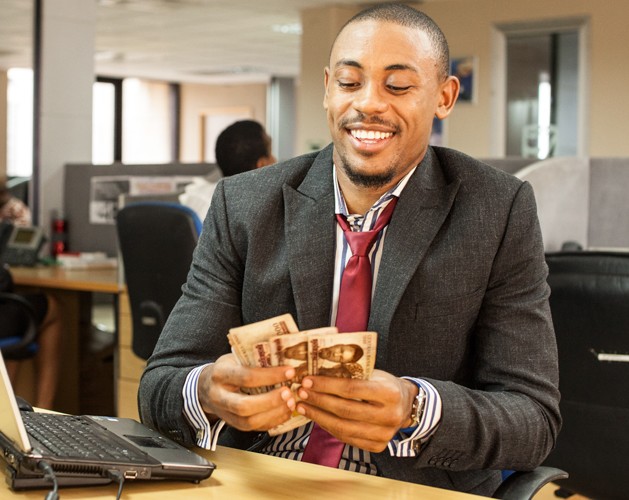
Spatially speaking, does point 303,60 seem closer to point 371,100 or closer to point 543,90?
point 543,90

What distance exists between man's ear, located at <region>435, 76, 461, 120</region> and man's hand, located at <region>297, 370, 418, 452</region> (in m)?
0.53

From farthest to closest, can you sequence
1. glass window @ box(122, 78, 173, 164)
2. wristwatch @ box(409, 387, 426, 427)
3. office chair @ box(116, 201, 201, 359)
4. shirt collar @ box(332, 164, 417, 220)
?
glass window @ box(122, 78, 173, 164) → office chair @ box(116, 201, 201, 359) → shirt collar @ box(332, 164, 417, 220) → wristwatch @ box(409, 387, 426, 427)

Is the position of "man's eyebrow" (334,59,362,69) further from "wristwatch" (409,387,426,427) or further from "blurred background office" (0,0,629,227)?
"blurred background office" (0,0,629,227)

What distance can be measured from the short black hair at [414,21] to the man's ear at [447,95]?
0.06ft

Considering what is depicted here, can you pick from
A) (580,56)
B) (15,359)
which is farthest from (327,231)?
(580,56)

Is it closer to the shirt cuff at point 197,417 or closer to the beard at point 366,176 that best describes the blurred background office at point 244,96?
the beard at point 366,176

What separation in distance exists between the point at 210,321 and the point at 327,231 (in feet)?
0.73

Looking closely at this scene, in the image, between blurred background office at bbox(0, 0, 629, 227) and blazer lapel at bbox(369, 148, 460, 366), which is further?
blurred background office at bbox(0, 0, 629, 227)

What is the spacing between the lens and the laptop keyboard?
1113 millimetres

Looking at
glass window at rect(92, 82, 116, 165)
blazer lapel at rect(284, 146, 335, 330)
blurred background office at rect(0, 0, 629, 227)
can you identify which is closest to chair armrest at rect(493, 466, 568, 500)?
blazer lapel at rect(284, 146, 335, 330)

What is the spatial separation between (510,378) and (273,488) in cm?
41

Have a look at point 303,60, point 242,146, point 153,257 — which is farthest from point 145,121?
point 153,257

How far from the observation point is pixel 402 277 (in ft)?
4.51

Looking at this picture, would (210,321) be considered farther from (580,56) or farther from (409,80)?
(580,56)
